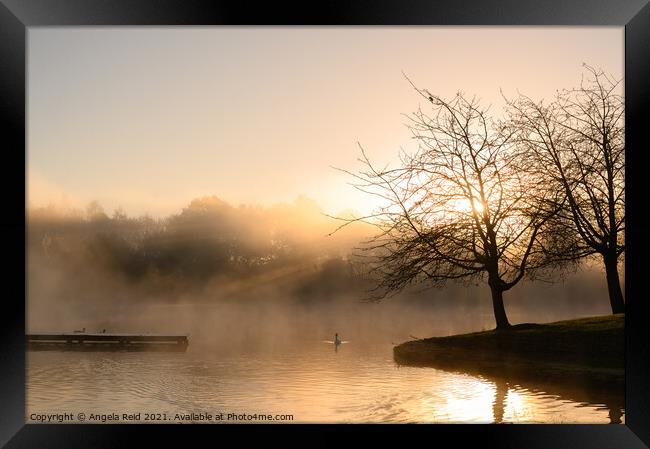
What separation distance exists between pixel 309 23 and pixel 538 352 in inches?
166

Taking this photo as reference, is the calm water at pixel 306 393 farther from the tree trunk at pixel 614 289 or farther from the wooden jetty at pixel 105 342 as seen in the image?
the tree trunk at pixel 614 289

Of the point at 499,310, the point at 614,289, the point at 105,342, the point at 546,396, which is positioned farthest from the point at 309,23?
the point at 105,342

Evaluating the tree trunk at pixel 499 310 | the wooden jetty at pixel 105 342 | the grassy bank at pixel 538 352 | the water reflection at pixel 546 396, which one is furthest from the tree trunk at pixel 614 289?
the wooden jetty at pixel 105 342

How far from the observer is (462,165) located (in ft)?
24.3

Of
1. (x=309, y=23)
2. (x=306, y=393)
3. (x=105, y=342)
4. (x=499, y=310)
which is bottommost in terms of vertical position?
(x=306, y=393)

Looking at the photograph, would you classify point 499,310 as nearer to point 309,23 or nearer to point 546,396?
point 546,396

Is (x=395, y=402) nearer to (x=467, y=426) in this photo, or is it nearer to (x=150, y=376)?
(x=467, y=426)

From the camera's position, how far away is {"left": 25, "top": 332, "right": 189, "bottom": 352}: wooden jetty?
27.0 ft

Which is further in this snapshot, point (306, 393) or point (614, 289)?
point (614, 289)

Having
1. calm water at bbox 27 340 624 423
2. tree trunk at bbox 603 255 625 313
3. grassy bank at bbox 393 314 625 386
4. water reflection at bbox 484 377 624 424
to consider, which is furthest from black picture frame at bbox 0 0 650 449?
tree trunk at bbox 603 255 625 313

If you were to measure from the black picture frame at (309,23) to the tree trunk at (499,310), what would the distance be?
9.17ft

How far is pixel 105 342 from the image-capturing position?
8.51 meters

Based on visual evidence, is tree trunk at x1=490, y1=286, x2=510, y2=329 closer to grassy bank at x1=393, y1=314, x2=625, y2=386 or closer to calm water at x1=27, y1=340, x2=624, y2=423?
grassy bank at x1=393, y1=314, x2=625, y2=386

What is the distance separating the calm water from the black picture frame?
592 millimetres
